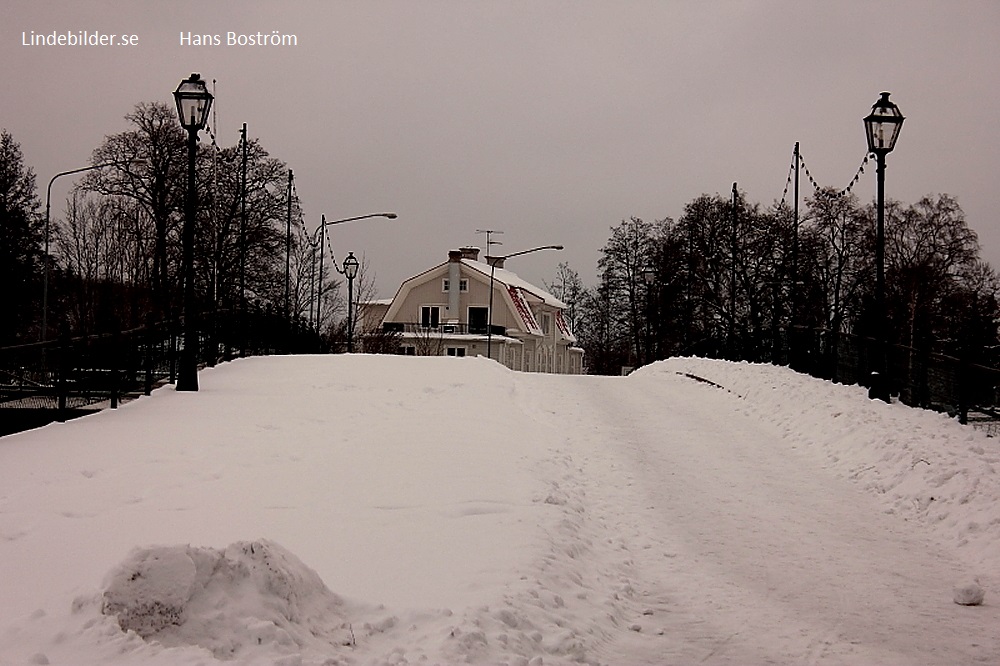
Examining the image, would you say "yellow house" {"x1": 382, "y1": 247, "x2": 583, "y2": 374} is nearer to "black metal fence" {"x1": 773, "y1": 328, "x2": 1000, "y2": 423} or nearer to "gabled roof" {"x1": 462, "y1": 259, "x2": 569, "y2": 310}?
"gabled roof" {"x1": 462, "y1": 259, "x2": 569, "y2": 310}

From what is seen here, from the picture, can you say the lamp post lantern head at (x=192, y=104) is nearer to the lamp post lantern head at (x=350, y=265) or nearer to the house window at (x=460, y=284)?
the lamp post lantern head at (x=350, y=265)

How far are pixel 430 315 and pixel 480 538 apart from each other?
216ft

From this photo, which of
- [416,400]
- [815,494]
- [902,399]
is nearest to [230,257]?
[416,400]

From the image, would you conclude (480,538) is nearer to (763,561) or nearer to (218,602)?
(763,561)

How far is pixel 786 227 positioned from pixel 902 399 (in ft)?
139

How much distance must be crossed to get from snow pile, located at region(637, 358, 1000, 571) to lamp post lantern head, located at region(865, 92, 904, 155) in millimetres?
4689

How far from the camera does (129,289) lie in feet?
184

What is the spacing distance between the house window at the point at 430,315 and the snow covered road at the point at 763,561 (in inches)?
2234

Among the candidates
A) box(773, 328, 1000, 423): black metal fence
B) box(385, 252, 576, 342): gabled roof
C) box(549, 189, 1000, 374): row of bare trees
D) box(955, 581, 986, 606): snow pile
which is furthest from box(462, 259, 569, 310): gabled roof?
box(955, 581, 986, 606): snow pile

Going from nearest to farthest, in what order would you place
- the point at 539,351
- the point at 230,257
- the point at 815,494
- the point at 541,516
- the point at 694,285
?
the point at 541,516 → the point at 815,494 → the point at 230,257 → the point at 694,285 → the point at 539,351

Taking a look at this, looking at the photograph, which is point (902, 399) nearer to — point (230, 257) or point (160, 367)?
point (160, 367)

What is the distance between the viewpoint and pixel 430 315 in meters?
73.9

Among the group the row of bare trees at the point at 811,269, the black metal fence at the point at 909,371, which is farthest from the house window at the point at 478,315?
the black metal fence at the point at 909,371

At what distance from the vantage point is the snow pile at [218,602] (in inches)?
209
